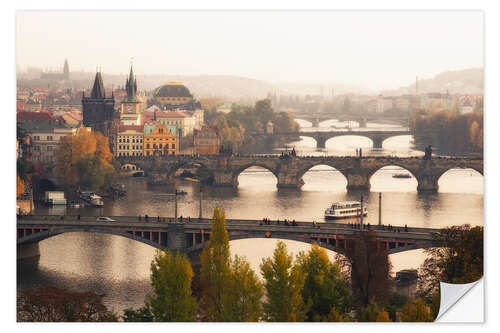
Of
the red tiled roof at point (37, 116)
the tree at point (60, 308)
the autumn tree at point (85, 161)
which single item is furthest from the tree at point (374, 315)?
the autumn tree at point (85, 161)

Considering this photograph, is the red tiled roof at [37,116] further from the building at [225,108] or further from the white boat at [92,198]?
the building at [225,108]

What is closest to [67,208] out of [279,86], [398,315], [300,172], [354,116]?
[279,86]

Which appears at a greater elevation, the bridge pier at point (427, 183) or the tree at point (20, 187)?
the tree at point (20, 187)

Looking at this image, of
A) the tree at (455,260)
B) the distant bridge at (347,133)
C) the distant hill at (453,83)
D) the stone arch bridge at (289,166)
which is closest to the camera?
the tree at (455,260)

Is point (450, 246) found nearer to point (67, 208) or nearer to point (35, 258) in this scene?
point (35, 258)

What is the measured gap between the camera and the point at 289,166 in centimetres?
3184

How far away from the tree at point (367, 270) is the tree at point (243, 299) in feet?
5.60

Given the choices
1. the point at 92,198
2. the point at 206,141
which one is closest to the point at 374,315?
the point at 92,198

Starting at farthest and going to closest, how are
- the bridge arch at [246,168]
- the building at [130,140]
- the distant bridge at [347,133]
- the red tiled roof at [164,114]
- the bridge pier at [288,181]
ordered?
the distant bridge at [347,133], the red tiled roof at [164,114], the building at [130,140], the bridge arch at [246,168], the bridge pier at [288,181]

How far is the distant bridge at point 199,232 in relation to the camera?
1773cm

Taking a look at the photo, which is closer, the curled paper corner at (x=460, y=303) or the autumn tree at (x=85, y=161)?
the curled paper corner at (x=460, y=303)

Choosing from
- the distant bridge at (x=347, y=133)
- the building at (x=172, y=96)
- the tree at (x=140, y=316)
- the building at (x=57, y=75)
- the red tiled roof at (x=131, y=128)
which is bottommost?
the tree at (x=140, y=316)

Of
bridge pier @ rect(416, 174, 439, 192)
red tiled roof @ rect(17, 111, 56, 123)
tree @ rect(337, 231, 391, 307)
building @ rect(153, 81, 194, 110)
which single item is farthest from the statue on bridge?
tree @ rect(337, 231, 391, 307)
